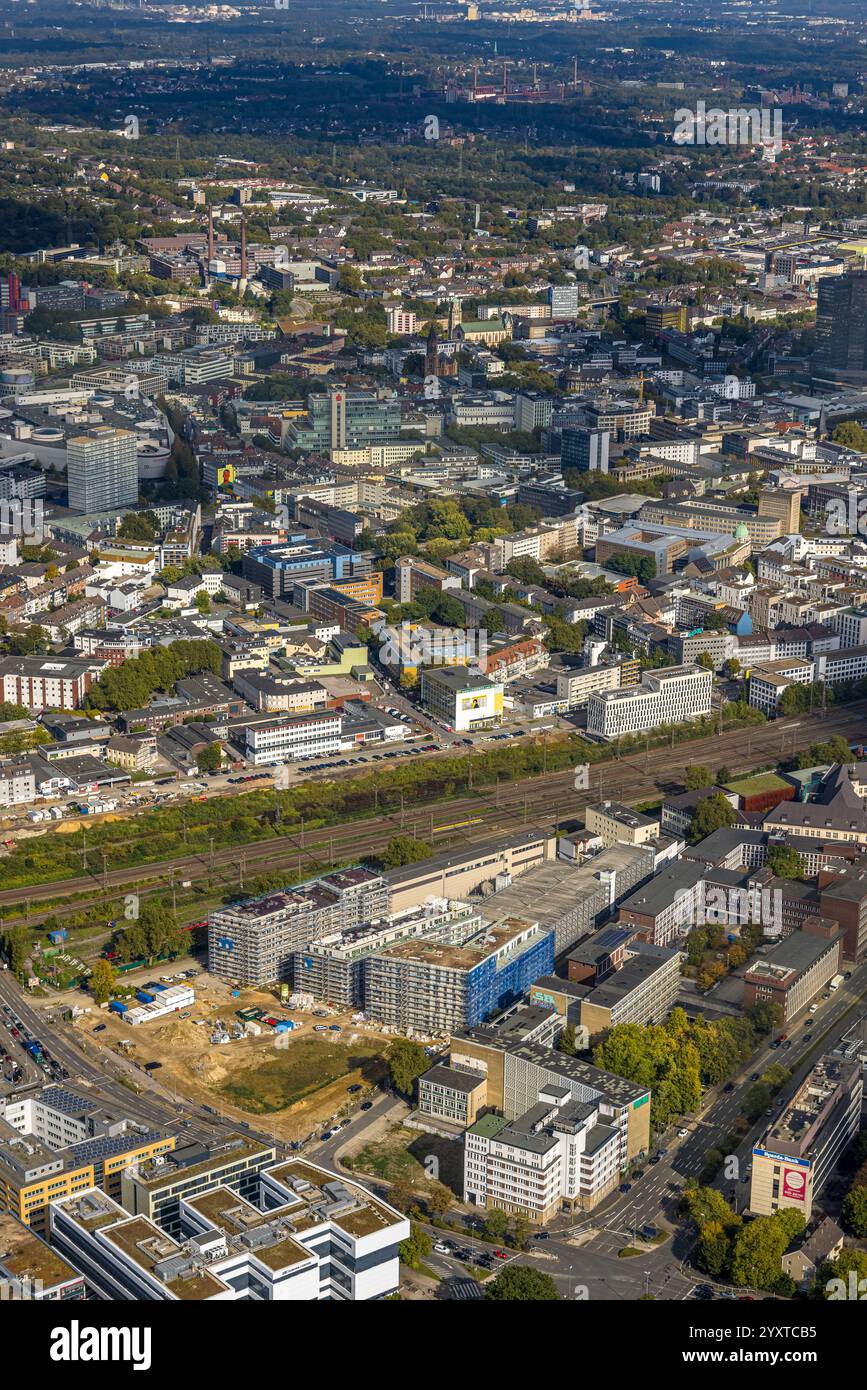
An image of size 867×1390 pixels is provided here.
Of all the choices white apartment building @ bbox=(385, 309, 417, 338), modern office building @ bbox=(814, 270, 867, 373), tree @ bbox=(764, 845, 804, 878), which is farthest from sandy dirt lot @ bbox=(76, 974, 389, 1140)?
white apartment building @ bbox=(385, 309, 417, 338)

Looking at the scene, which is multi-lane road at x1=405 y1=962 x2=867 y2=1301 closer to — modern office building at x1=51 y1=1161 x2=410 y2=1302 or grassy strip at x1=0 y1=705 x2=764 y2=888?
modern office building at x1=51 y1=1161 x2=410 y2=1302

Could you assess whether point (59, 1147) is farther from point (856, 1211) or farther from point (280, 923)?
point (856, 1211)

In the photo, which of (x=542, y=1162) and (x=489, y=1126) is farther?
(x=489, y=1126)

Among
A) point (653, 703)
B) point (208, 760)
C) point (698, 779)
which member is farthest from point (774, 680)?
point (208, 760)

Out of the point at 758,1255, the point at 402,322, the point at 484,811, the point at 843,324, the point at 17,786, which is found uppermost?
the point at 843,324

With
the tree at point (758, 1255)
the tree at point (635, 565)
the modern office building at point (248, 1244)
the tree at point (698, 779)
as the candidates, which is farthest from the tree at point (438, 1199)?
the tree at point (635, 565)

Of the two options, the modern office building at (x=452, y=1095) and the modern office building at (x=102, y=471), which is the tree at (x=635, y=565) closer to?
the modern office building at (x=102, y=471)
